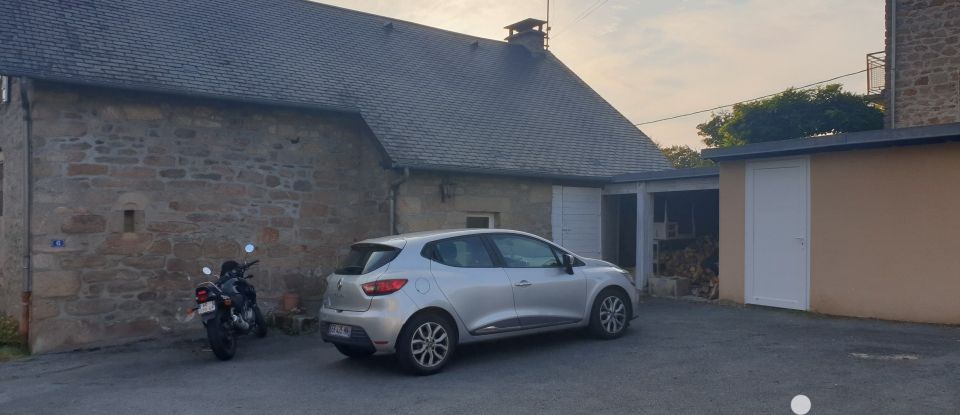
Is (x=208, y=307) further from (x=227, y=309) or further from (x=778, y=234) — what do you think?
(x=778, y=234)

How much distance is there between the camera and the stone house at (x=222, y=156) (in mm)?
9703

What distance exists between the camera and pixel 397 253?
287 inches

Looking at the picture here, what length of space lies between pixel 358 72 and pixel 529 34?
266 inches

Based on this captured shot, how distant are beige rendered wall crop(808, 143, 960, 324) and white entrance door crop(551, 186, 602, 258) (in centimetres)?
488

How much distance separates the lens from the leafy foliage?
43.4m

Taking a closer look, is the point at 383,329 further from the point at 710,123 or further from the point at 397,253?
the point at 710,123

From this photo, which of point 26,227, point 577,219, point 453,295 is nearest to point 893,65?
point 577,219

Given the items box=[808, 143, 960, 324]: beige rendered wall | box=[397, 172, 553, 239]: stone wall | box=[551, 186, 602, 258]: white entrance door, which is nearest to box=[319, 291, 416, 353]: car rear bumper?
box=[397, 172, 553, 239]: stone wall

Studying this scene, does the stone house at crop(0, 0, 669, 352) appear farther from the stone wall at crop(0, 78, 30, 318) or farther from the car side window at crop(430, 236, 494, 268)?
the car side window at crop(430, 236, 494, 268)

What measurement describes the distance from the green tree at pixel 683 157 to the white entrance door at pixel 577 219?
28975 mm

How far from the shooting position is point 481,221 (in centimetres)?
1316

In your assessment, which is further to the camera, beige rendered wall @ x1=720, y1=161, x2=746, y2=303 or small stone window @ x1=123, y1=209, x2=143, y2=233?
beige rendered wall @ x1=720, y1=161, x2=746, y2=303

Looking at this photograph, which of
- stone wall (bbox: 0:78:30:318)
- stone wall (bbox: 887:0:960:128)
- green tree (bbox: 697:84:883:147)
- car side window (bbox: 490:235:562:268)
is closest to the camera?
car side window (bbox: 490:235:562:268)

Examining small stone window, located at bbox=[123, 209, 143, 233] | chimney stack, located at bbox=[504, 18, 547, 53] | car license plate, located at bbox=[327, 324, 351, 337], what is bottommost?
car license plate, located at bbox=[327, 324, 351, 337]
